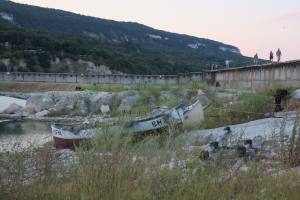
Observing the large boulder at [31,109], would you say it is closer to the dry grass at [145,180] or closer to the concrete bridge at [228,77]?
the concrete bridge at [228,77]

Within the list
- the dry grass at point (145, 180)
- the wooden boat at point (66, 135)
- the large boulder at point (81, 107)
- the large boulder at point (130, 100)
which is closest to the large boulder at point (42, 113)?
the large boulder at point (81, 107)

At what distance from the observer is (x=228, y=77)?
5822 centimetres

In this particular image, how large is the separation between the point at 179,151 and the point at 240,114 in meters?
18.8

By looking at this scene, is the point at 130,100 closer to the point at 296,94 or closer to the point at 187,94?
the point at 187,94

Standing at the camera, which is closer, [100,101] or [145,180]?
[145,180]

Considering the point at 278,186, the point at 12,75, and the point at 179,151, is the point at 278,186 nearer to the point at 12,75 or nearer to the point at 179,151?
the point at 179,151

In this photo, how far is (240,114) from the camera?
25203mm

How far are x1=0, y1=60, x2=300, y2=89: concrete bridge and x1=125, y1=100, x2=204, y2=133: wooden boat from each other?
1091cm

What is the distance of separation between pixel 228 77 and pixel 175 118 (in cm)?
3871

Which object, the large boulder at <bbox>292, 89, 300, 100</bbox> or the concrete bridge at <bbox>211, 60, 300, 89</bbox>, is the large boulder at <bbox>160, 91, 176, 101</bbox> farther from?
the large boulder at <bbox>292, 89, 300, 100</bbox>

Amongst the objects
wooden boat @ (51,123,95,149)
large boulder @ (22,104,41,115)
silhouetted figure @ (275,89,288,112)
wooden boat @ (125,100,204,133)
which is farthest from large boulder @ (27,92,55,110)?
silhouetted figure @ (275,89,288,112)

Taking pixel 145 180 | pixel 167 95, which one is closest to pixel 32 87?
pixel 167 95

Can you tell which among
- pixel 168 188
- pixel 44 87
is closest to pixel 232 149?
pixel 168 188

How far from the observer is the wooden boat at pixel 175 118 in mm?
20798
